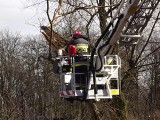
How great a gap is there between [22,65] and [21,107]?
1060 inches

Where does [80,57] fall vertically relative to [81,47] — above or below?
below

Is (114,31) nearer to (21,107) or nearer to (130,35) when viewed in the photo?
(130,35)

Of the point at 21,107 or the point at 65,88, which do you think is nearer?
the point at 65,88

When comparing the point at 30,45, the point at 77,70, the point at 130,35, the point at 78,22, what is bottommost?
the point at 77,70

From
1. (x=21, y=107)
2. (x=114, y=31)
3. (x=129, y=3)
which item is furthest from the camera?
(x=21, y=107)

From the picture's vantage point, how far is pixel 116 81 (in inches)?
318

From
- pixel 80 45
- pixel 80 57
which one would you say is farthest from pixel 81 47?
pixel 80 57

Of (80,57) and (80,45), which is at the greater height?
(80,45)

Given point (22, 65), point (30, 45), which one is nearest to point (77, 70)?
point (22, 65)

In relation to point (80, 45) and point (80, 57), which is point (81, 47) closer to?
point (80, 45)

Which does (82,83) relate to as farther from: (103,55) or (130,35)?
(130,35)

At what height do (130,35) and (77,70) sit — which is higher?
(130,35)

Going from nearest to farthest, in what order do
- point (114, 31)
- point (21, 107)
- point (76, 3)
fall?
point (114, 31) < point (76, 3) < point (21, 107)

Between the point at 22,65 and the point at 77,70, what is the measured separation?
3412 centimetres
